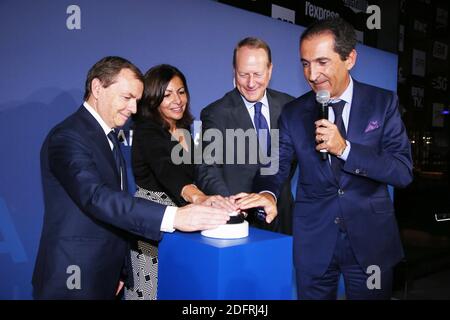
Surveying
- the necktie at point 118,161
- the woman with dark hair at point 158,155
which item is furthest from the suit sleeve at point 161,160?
the necktie at point 118,161

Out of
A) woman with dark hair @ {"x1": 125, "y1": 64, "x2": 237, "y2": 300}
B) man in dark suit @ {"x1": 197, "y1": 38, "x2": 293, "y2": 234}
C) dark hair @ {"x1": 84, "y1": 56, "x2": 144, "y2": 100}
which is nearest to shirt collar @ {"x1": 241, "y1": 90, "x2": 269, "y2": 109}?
man in dark suit @ {"x1": 197, "y1": 38, "x2": 293, "y2": 234}

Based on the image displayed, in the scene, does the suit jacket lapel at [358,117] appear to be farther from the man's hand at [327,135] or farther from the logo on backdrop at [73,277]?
the logo on backdrop at [73,277]

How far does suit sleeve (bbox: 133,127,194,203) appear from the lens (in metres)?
2.24

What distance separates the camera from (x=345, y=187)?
6.34 ft

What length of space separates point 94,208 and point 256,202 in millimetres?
692

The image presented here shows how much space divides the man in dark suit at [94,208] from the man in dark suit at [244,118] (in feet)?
2.56

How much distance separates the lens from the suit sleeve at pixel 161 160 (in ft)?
7.36

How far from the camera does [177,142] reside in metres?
2.49

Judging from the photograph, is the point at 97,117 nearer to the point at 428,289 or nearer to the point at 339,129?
the point at 339,129

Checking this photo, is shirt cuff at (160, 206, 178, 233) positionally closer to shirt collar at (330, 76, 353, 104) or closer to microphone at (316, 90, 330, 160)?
microphone at (316, 90, 330, 160)

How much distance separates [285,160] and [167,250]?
3.03 ft

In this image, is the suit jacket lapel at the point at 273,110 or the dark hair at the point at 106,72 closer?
the dark hair at the point at 106,72
